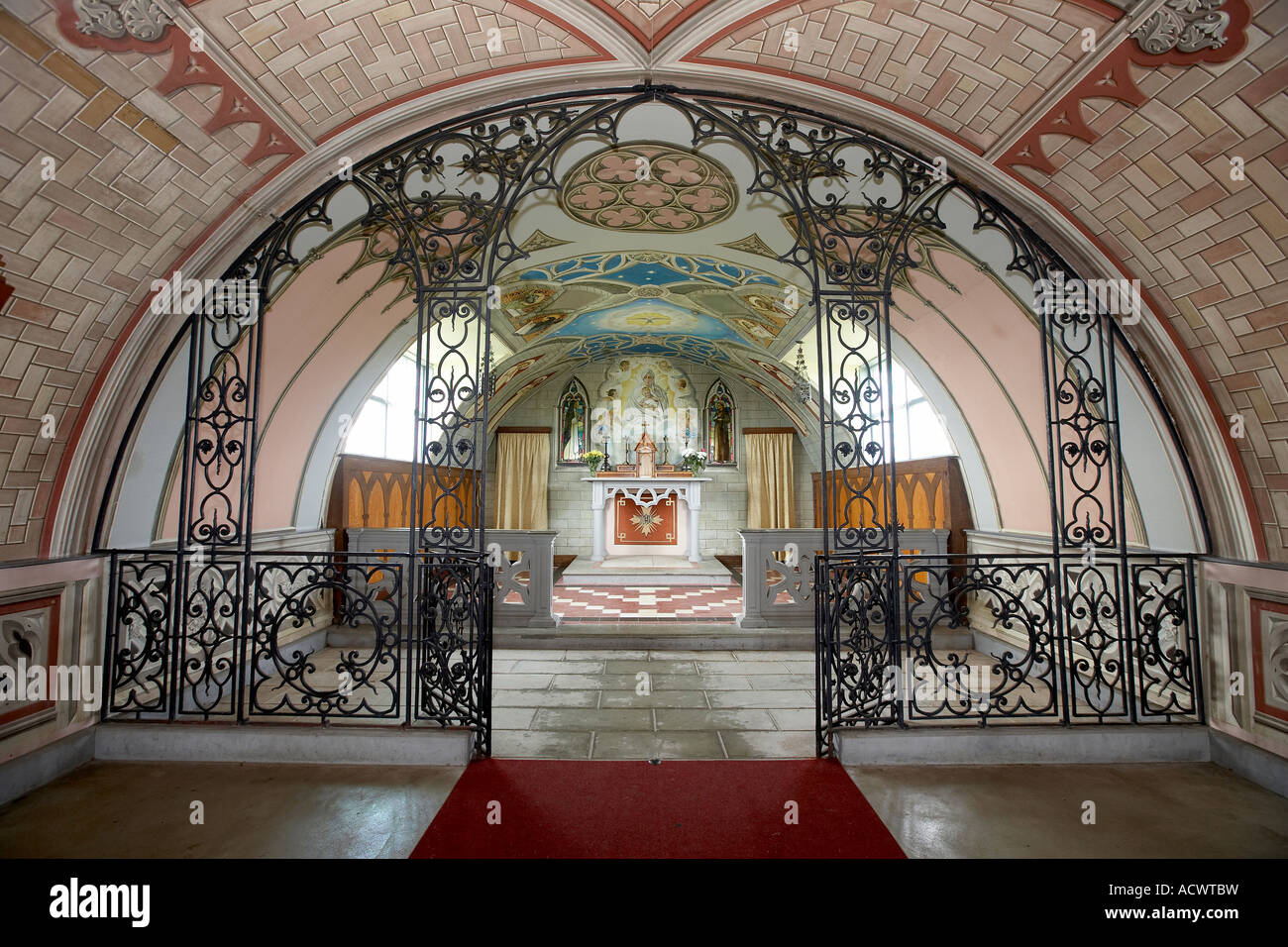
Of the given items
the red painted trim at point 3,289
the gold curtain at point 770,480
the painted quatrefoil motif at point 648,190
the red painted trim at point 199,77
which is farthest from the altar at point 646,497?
the red painted trim at point 3,289

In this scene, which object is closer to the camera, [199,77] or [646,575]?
[199,77]

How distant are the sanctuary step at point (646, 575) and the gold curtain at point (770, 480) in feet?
8.30

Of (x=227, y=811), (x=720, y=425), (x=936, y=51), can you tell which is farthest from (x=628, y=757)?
(x=720, y=425)

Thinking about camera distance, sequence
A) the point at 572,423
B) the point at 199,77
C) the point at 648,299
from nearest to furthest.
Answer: the point at 199,77 → the point at 648,299 → the point at 572,423

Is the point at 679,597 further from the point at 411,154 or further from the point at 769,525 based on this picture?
the point at 411,154

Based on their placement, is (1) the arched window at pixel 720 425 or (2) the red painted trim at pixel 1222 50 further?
(1) the arched window at pixel 720 425

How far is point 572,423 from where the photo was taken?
1340 centimetres

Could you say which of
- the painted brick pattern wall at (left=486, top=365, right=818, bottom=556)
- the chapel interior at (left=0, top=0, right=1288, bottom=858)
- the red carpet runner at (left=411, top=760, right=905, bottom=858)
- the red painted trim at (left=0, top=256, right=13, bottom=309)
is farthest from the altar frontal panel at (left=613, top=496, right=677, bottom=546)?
the red painted trim at (left=0, top=256, right=13, bottom=309)

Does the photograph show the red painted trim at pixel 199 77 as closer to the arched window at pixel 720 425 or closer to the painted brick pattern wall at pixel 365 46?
the painted brick pattern wall at pixel 365 46

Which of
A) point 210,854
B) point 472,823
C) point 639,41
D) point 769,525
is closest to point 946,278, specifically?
point 639,41

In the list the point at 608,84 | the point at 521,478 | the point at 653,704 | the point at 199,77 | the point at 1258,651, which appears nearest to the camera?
the point at 199,77

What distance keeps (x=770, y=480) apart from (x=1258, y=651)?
33.2ft

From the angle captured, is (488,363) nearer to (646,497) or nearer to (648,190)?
(648,190)

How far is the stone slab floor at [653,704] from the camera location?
11.5 feet
